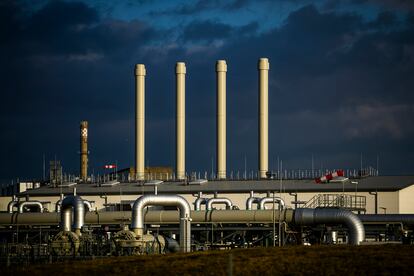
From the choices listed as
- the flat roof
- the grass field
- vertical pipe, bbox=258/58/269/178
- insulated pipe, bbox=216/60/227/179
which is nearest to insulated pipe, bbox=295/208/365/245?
the grass field

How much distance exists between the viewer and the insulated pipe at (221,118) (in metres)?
106

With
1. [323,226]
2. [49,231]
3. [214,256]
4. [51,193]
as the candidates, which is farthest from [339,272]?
[51,193]

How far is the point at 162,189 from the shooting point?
99.1 m

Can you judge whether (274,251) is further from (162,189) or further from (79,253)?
(162,189)

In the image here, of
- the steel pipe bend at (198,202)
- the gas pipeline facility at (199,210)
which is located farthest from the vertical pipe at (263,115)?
the steel pipe bend at (198,202)

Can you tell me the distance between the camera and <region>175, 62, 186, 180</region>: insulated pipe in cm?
10781

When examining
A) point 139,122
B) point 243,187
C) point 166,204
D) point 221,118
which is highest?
point 221,118

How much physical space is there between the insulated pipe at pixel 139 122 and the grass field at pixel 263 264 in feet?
169

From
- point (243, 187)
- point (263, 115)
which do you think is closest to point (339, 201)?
point (243, 187)

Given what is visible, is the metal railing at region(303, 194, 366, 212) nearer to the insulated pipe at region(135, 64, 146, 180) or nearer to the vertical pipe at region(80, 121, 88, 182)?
the insulated pipe at region(135, 64, 146, 180)

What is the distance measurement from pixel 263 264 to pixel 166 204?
76.2 ft

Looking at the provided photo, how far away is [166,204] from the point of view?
242 feet

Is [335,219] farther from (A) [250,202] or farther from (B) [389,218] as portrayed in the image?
(A) [250,202]

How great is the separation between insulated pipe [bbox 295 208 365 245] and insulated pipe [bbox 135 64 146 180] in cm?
3728
